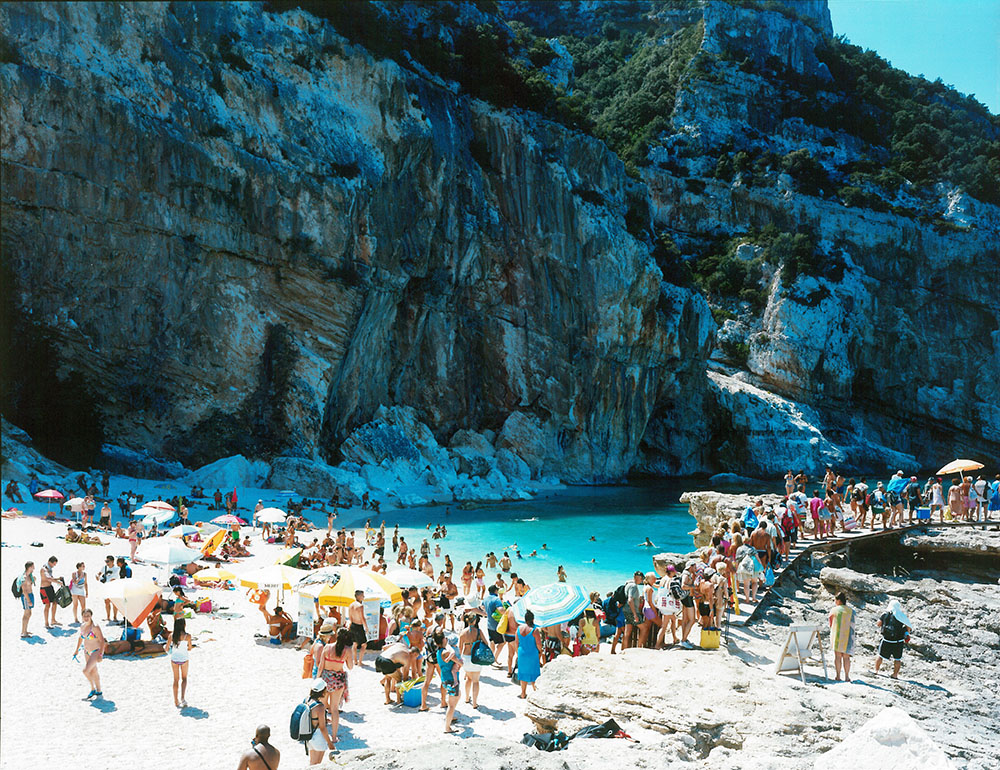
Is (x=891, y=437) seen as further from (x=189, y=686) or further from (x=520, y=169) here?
(x=189, y=686)

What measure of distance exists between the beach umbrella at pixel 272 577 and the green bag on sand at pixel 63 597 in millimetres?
2689

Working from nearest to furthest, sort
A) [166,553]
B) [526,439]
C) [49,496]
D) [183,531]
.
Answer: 1. [166,553]
2. [183,531]
3. [49,496]
4. [526,439]

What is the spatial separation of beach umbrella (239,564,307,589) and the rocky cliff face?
821 inches

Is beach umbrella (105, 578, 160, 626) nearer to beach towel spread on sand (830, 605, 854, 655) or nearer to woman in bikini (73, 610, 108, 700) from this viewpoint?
woman in bikini (73, 610, 108, 700)

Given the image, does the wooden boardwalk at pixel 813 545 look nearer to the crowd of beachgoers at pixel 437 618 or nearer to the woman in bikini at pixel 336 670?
the crowd of beachgoers at pixel 437 618

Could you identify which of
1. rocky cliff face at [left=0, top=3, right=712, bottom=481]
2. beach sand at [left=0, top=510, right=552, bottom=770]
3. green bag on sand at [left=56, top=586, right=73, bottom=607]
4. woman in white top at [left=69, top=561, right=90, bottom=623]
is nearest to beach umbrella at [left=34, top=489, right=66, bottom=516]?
rocky cliff face at [left=0, top=3, right=712, bottom=481]

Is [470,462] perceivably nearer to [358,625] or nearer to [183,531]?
[183,531]

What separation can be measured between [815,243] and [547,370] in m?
32.9

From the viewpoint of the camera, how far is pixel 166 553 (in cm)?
1455

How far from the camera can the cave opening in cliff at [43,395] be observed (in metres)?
27.5

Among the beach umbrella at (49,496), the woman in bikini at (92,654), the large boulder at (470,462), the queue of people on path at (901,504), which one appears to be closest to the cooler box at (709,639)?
the queue of people on path at (901,504)

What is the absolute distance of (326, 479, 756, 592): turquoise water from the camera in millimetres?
22750

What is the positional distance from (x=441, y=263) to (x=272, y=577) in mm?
33312

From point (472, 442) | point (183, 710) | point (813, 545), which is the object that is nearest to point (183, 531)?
point (183, 710)
